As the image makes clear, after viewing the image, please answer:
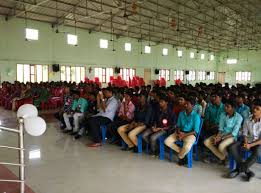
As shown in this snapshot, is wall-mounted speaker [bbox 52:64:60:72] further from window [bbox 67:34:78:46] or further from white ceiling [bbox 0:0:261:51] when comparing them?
white ceiling [bbox 0:0:261:51]

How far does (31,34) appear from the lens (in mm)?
13359

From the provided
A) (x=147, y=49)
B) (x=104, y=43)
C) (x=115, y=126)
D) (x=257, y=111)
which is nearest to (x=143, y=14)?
(x=104, y=43)

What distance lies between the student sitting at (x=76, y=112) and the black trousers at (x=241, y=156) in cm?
318

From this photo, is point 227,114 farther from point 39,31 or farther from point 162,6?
point 39,31

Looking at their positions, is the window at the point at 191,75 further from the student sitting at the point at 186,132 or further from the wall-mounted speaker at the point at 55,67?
the student sitting at the point at 186,132

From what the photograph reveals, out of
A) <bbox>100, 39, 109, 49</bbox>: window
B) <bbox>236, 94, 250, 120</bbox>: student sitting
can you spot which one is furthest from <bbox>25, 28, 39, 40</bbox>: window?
<bbox>236, 94, 250, 120</bbox>: student sitting

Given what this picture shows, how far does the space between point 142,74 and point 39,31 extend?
8637mm

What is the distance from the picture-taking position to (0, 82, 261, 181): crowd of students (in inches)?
138

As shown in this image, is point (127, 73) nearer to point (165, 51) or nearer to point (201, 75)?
point (165, 51)

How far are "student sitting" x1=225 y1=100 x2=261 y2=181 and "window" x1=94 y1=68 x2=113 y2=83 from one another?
13.7 metres

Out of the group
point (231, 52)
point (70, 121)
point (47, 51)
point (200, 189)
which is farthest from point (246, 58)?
point (200, 189)

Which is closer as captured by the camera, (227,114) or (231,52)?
(227,114)

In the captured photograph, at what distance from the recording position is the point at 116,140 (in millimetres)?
5074

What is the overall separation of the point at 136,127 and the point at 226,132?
56.8 inches
